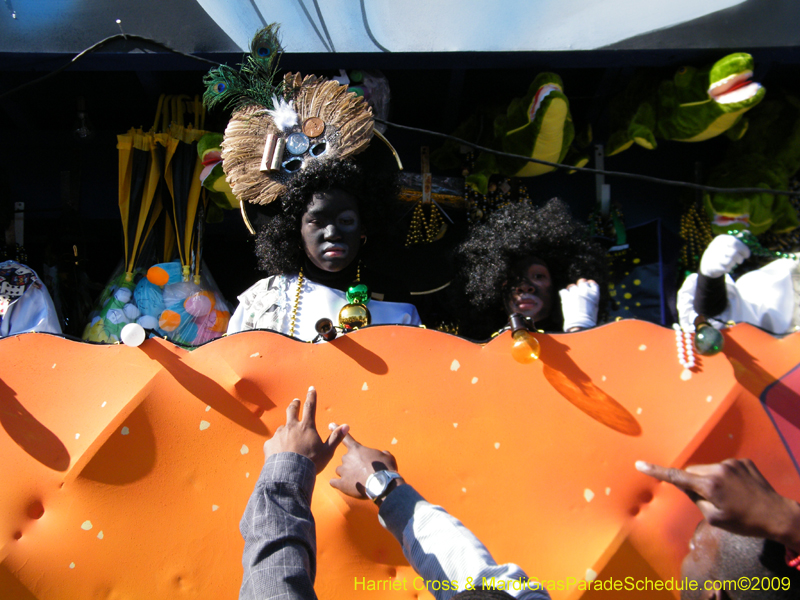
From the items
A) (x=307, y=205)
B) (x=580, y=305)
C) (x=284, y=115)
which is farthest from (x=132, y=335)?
(x=580, y=305)

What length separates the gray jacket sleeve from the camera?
127 cm

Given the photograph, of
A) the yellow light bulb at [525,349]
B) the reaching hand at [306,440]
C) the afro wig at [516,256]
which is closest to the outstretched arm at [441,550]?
the reaching hand at [306,440]

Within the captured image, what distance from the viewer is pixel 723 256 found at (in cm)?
211

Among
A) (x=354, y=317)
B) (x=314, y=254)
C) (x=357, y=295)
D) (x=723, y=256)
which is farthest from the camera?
(x=314, y=254)

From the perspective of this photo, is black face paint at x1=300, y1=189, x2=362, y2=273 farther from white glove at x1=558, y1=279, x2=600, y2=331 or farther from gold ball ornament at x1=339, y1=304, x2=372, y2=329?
white glove at x1=558, y1=279, x2=600, y2=331

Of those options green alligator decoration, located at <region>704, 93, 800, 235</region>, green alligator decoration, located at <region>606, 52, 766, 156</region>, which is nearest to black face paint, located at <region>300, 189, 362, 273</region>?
green alligator decoration, located at <region>606, 52, 766, 156</region>

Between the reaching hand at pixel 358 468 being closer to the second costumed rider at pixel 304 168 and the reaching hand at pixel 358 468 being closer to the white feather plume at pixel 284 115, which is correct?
the second costumed rider at pixel 304 168

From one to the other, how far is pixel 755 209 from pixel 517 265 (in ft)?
4.54

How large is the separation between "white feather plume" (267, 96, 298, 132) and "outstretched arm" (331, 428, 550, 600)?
181 centimetres

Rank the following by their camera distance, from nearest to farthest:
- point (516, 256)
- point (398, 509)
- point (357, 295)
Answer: point (398, 509), point (357, 295), point (516, 256)

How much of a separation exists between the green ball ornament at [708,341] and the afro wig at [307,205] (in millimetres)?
1597

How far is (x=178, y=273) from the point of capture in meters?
3.22

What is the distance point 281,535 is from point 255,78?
2.17 m

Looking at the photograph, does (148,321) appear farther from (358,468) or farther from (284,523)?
(284,523)
